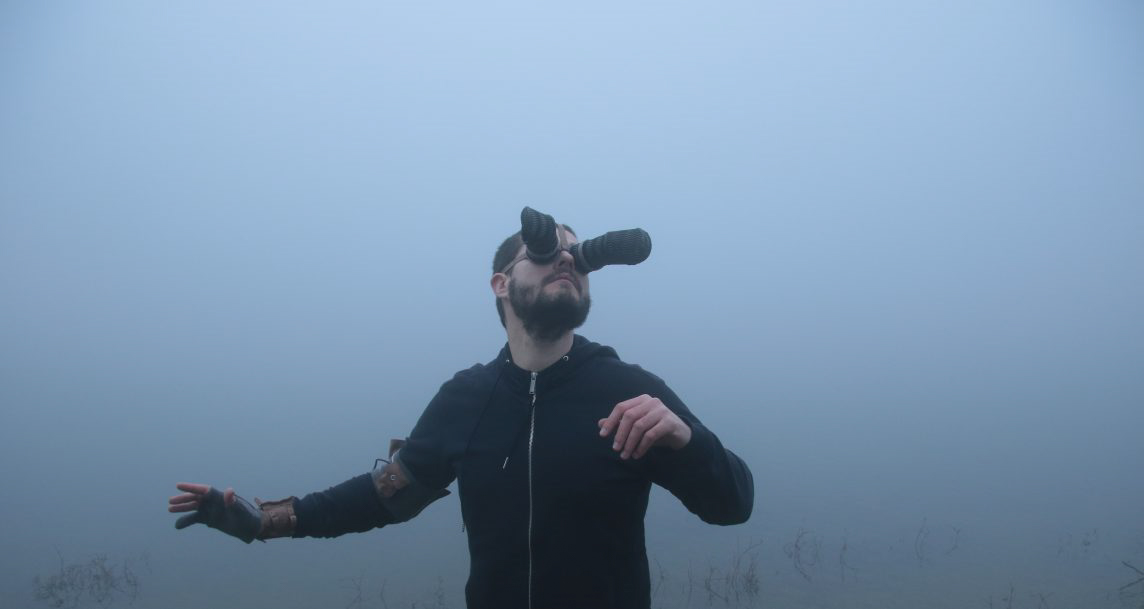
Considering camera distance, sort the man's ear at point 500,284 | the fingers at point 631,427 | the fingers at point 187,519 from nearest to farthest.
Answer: the fingers at point 631,427, the fingers at point 187,519, the man's ear at point 500,284

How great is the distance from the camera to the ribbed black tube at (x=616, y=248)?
148 cm

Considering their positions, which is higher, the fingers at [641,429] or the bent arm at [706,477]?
the fingers at [641,429]

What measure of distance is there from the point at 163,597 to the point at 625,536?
4788 mm

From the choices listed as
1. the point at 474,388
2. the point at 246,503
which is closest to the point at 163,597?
the point at 246,503

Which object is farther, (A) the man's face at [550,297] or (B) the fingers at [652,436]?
(A) the man's face at [550,297]

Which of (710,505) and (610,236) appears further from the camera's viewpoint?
(610,236)

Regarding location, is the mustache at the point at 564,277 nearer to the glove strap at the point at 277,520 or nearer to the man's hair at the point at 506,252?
the man's hair at the point at 506,252

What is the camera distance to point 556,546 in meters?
1.32

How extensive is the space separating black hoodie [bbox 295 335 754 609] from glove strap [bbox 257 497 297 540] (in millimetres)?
21

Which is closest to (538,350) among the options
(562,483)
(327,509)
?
(562,483)

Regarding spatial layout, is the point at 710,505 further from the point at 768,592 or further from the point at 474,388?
the point at 768,592

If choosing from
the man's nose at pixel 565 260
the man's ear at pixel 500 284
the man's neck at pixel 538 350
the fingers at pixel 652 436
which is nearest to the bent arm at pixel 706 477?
the fingers at pixel 652 436

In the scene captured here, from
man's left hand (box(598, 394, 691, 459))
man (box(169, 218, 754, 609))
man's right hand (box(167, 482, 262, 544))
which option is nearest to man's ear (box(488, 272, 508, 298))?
man (box(169, 218, 754, 609))

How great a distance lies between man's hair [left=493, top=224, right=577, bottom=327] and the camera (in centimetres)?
166
